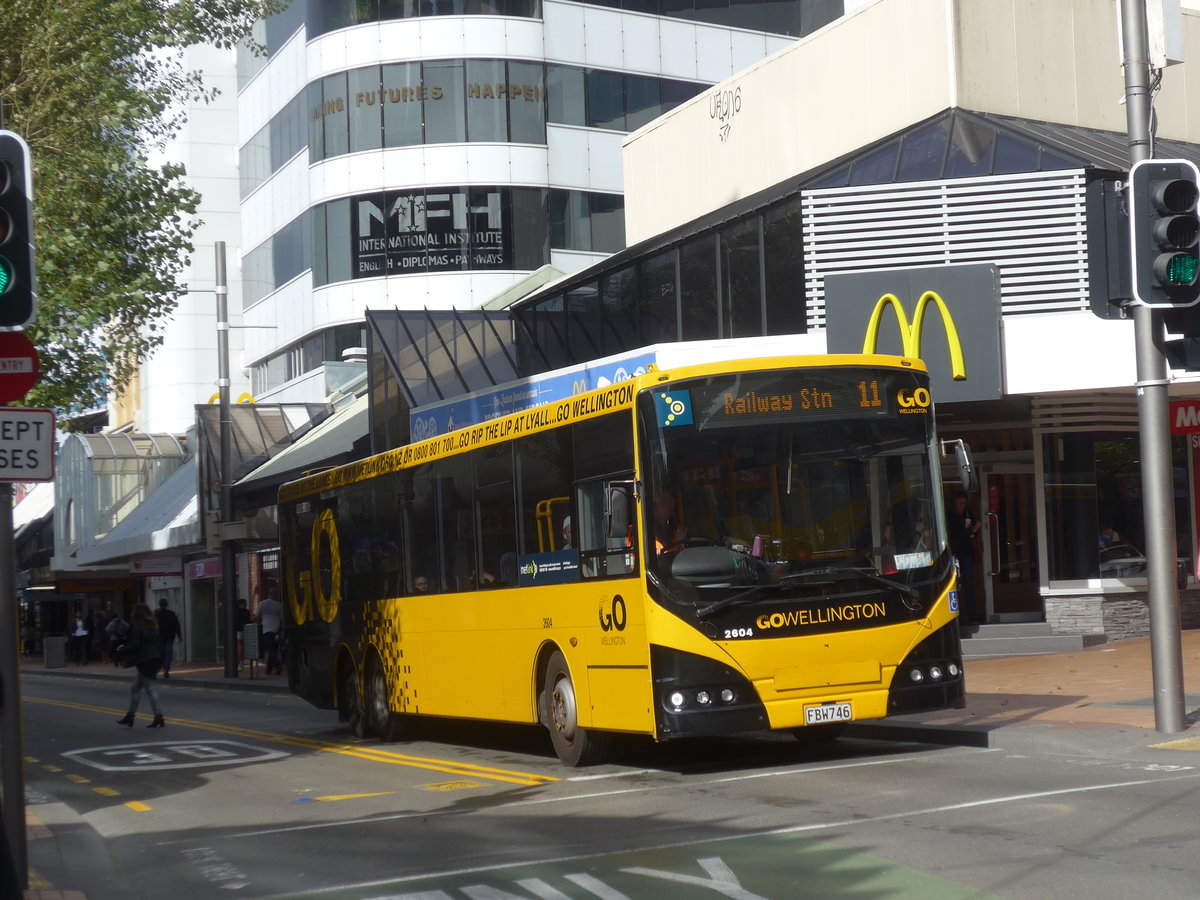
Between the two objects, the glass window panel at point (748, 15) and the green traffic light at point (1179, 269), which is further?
the glass window panel at point (748, 15)

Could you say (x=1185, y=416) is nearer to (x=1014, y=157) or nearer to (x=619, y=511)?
(x=1014, y=157)

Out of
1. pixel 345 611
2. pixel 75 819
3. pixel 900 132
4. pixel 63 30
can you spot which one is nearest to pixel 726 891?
pixel 75 819

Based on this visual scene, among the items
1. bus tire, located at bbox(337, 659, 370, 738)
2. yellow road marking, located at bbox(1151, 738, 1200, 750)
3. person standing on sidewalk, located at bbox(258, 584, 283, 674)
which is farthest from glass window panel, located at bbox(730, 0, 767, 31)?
yellow road marking, located at bbox(1151, 738, 1200, 750)

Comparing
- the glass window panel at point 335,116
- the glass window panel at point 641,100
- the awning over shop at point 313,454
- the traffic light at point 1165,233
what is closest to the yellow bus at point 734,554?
the traffic light at point 1165,233

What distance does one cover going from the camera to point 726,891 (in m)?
7.58

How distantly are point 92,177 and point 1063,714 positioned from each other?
1423cm

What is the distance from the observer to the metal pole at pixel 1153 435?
1241 centimetres

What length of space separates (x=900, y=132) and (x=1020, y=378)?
16.5ft

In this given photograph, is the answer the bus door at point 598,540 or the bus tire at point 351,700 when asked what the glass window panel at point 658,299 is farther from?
the bus door at point 598,540

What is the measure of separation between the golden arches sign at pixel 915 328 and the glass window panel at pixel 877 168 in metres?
2.03

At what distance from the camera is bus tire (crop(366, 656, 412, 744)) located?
18.0 meters

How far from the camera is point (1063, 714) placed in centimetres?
1405

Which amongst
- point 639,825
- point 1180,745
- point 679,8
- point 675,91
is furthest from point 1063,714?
point 679,8

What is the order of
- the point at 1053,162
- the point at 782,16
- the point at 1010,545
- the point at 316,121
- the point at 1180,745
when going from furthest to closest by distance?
the point at 782,16 → the point at 316,121 → the point at 1010,545 → the point at 1053,162 → the point at 1180,745
